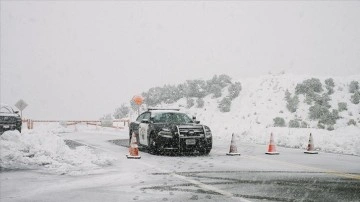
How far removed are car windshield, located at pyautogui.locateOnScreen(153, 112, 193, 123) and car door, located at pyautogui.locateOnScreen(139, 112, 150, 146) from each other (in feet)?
1.08

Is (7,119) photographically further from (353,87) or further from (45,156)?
(353,87)

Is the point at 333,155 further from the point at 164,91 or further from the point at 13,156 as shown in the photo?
the point at 164,91

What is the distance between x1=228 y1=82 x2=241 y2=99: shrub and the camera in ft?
239

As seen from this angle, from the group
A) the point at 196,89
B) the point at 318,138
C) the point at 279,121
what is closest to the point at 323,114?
the point at 279,121

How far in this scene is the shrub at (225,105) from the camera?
68.4m

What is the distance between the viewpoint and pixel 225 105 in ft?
225

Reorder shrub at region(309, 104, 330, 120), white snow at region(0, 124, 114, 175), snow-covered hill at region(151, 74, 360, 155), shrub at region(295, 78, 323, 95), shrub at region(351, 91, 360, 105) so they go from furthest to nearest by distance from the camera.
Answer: shrub at region(295, 78, 323, 95)
shrub at region(351, 91, 360, 105)
shrub at region(309, 104, 330, 120)
snow-covered hill at region(151, 74, 360, 155)
white snow at region(0, 124, 114, 175)

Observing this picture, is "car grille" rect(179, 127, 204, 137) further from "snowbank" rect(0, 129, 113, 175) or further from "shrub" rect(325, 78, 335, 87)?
"shrub" rect(325, 78, 335, 87)

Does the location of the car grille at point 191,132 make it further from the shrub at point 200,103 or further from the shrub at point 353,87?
the shrub at point 200,103

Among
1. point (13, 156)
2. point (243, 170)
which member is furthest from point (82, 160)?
point (243, 170)

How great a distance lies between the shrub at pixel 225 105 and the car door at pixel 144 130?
50113mm

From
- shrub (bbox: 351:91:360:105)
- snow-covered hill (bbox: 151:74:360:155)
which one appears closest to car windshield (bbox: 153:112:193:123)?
snow-covered hill (bbox: 151:74:360:155)

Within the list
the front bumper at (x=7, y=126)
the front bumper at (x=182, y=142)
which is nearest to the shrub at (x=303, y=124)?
the front bumper at (x=7, y=126)

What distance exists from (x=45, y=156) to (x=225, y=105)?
55250mm
